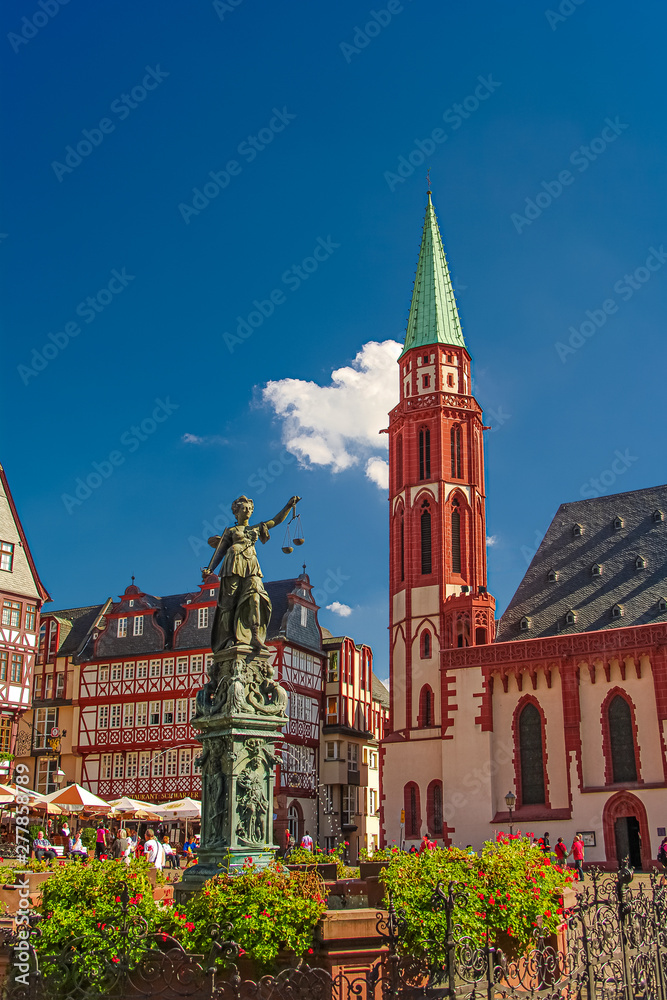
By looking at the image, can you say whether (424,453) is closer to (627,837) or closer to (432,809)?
(432,809)

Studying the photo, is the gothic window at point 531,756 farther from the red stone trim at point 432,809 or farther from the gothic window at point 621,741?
the red stone trim at point 432,809

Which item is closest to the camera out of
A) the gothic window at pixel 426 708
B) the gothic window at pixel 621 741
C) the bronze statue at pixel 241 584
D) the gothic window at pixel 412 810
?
the bronze statue at pixel 241 584

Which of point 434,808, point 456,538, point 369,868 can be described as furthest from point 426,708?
point 369,868

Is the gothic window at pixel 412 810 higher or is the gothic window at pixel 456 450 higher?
the gothic window at pixel 456 450

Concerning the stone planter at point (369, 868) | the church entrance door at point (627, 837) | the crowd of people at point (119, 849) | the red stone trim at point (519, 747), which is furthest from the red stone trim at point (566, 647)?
the stone planter at point (369, 868)

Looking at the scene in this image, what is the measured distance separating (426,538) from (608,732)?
45.4 ft

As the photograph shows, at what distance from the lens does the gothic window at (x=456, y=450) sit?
161 ft

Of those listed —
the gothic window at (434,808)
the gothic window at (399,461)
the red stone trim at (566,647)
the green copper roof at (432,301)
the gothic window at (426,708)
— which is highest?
the green copper roof at (432,301)

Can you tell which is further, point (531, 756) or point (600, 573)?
point (600, 573)

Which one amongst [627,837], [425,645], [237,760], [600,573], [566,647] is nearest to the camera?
[237,760]

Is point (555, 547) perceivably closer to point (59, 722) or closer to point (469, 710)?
point (469, 710)

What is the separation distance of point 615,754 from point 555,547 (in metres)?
11.5

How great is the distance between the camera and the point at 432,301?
5353 centimetres

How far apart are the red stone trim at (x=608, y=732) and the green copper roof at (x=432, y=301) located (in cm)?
2159
